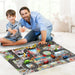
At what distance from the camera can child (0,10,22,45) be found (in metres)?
1.81

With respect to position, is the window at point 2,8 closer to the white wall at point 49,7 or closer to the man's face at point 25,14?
the white wall at point 49,7

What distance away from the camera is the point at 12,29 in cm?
184

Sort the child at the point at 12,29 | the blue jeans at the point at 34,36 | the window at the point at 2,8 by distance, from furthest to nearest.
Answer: the window at the point at 2,8
the blue jeans at the point at 34,36
the child at the point at 12,29

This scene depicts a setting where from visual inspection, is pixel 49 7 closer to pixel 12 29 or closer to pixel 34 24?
pixel 34 24

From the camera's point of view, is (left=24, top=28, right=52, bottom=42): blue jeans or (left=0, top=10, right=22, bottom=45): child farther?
(left=24, top=28, right=52, bottom=42): blue jeans

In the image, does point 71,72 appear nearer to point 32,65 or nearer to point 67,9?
point 32,65

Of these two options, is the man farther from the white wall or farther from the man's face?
the white wall

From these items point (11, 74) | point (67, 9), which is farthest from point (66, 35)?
point (11, 74)

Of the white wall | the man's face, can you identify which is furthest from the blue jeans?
the white wall

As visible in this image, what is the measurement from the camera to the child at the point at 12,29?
5.92 ft

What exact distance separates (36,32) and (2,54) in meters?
0.44

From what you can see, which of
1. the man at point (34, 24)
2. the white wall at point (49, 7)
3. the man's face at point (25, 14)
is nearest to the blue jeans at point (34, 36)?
the man at point (34, 24)

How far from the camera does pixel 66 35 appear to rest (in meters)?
2.17

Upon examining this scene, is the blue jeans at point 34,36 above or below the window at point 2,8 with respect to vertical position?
below
